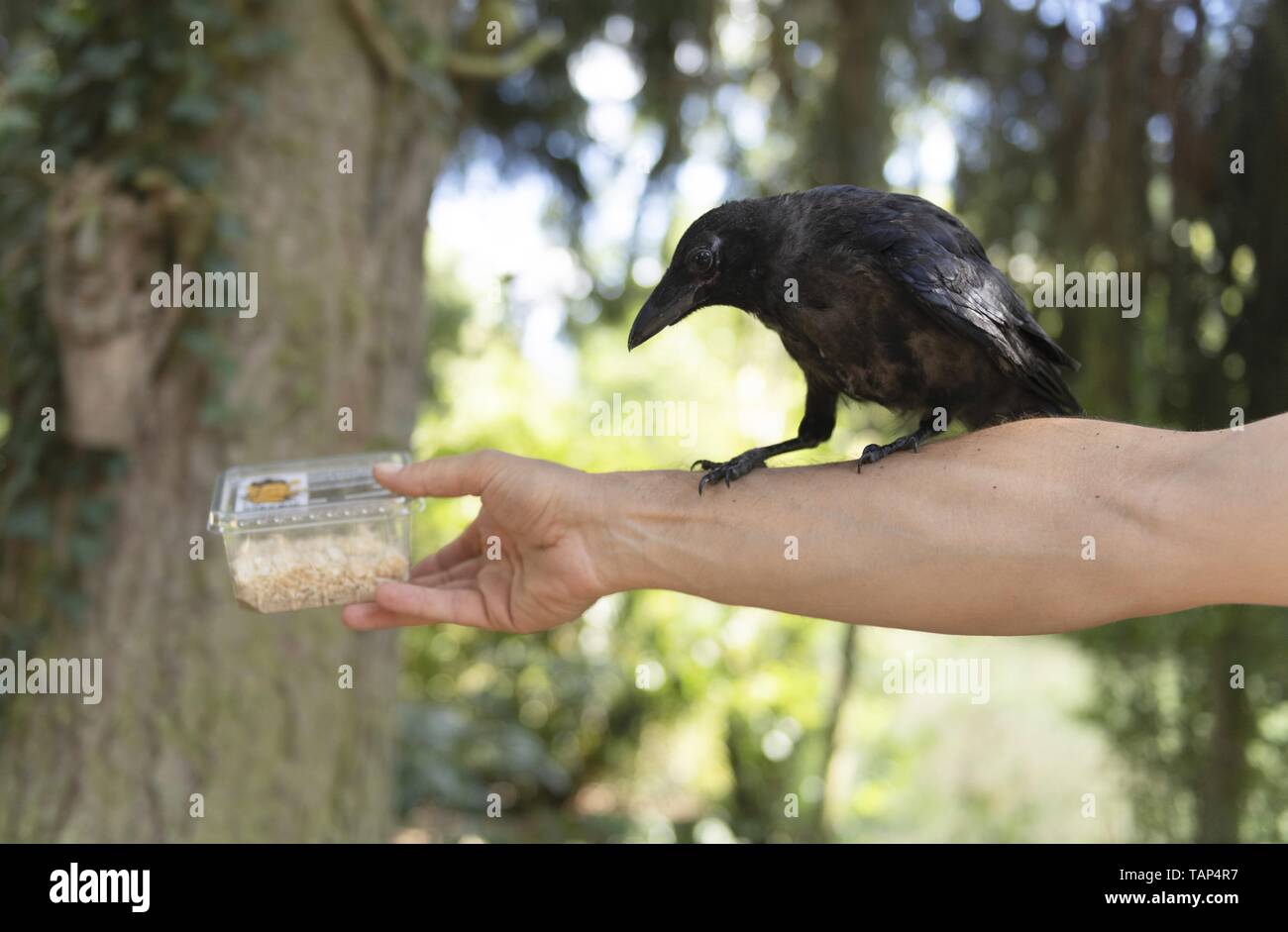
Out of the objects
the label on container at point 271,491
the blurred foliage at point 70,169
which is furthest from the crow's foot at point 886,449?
the blurred foliage at point 70,169

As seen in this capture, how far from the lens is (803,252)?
6.83 ft

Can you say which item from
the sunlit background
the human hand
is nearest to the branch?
the sunlit background

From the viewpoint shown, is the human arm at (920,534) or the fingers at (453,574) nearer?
the human arm at (920,534)

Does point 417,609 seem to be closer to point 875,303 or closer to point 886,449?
point 886,449

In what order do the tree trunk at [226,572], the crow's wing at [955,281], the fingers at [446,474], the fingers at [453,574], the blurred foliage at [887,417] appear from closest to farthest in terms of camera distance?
the crow's wing at [955,281] → the fingers at [446,474] → the fingers at [453,574] → the tree trunk at [226,572] → the blurred foliage at [887,417]

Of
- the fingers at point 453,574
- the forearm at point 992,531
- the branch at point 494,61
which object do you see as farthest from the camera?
the branch at point 494,61

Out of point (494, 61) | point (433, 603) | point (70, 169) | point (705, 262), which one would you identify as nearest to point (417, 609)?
point (433, 603)

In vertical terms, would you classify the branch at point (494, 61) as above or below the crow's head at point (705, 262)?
above

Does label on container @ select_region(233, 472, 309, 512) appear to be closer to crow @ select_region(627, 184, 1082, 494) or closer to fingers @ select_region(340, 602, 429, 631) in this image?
fingers @ select_region(340, 602, 429, 631)

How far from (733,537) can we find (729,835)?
4.97 meters

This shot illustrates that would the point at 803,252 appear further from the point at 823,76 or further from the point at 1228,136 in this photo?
the point at 823,76

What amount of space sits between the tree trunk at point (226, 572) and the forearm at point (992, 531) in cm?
197

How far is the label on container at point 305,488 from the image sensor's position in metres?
2.15

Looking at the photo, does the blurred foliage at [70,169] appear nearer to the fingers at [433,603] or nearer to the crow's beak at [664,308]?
the fingers at [433,603]
